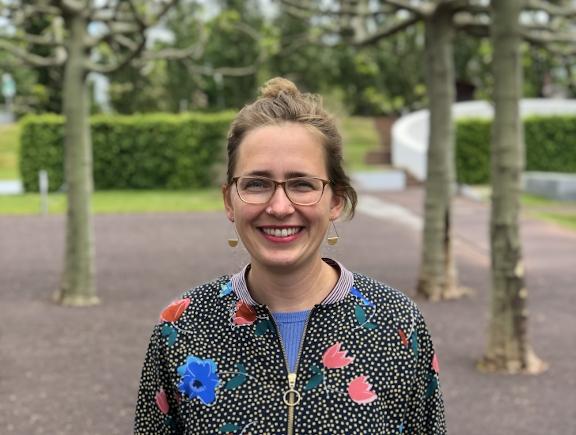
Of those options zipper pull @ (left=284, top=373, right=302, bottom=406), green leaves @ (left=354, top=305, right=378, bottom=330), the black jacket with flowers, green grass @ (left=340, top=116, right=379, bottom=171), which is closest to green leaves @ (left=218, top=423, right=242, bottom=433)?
the black jacket with flowers

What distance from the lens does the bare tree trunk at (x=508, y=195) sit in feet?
21.7

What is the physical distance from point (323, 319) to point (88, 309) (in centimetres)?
743

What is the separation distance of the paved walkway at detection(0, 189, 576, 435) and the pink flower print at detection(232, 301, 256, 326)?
15.9 inches

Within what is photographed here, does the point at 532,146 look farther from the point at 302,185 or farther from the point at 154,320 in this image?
the point at 302,185

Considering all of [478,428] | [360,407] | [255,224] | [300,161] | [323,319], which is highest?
[300,161]

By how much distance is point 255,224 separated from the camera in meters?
1.98

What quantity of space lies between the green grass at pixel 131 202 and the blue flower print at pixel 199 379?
1739 centimetres

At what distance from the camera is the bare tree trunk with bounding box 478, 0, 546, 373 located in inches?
260

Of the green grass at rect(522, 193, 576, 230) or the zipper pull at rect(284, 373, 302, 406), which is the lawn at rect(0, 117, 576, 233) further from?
the zipper pull at rect(284, 373, 302, 406)

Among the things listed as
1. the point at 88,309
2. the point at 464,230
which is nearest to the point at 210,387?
the point at 88,309

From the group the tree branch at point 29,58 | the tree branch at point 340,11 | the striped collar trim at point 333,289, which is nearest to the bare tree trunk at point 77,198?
the tree branch at point 29,58

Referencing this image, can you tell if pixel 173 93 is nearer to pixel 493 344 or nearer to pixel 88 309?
pixel 88 309

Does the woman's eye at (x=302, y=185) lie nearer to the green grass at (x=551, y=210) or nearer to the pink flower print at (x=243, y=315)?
the pink flower print at (x=243, y=315)

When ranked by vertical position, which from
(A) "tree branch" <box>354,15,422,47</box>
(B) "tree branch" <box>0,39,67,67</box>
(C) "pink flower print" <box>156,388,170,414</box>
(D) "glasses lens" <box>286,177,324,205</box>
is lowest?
(C) "pink flower print" <box>156,388,170,414</box>
